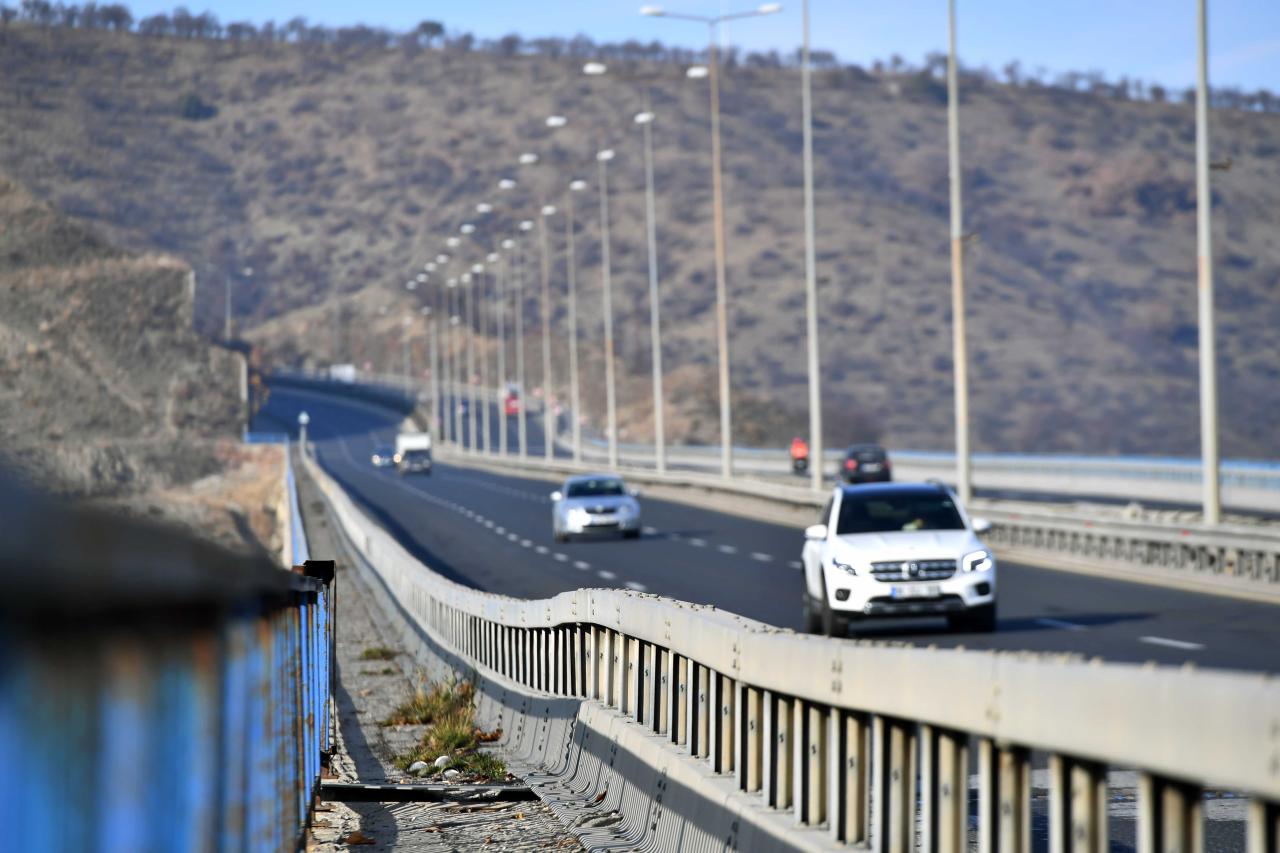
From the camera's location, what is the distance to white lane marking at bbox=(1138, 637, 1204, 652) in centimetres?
1980

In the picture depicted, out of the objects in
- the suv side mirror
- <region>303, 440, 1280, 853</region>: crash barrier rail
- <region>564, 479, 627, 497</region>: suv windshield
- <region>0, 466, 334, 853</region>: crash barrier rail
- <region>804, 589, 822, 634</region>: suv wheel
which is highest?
<region>0, 466, 334, 853</region>: crash barrier rail

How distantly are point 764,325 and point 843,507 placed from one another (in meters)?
153

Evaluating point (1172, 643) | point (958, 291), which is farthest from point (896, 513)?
point (958, 291)

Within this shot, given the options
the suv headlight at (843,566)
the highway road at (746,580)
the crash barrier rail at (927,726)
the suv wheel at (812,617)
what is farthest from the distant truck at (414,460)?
the crash barrier rail at (927,726)

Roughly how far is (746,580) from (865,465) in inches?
1469

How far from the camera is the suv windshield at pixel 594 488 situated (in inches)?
1897

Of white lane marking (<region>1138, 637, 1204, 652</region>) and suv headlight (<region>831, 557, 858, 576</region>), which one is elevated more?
suv headlight (<region>831, 557, 858, 576</region>)

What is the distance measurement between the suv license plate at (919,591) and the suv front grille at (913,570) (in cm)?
12

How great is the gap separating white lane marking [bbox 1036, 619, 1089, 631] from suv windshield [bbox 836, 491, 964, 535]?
1.59m

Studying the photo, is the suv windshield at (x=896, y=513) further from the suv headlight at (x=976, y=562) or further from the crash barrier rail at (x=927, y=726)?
the crash barrier rail at (x=927, y=726)

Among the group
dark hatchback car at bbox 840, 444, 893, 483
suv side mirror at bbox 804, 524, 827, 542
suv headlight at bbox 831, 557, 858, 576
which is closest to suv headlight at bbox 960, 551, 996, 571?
suv headlight at bbox 831, 557, 858, 576

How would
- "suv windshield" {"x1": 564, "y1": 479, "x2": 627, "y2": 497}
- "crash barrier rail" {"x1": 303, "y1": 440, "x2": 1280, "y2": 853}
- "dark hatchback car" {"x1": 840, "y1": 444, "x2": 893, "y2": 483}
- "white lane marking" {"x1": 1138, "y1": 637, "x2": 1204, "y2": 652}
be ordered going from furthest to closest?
"dark hatchback car" {"x1": 840, "y1": 444, "x2": 893, "y2": 483}
"suv windshield" {"x1": 564, "y1": 479, "x2": 627, "y2": 497}
"white lane marking" {"x1": 1138, "y1": 637, "x2": 1204, "y2": 652}
"crash barrier rail" {"x1": 303, "y1": 440, "x2": 1280, "y2": 853}

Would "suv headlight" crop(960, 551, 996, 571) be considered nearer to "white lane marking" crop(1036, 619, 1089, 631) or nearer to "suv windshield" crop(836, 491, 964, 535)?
"suv windshield" crop(836, 491, 964, 535)

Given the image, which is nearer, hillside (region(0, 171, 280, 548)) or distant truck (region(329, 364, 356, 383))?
hillside (region(0, 171, 280, 548))
